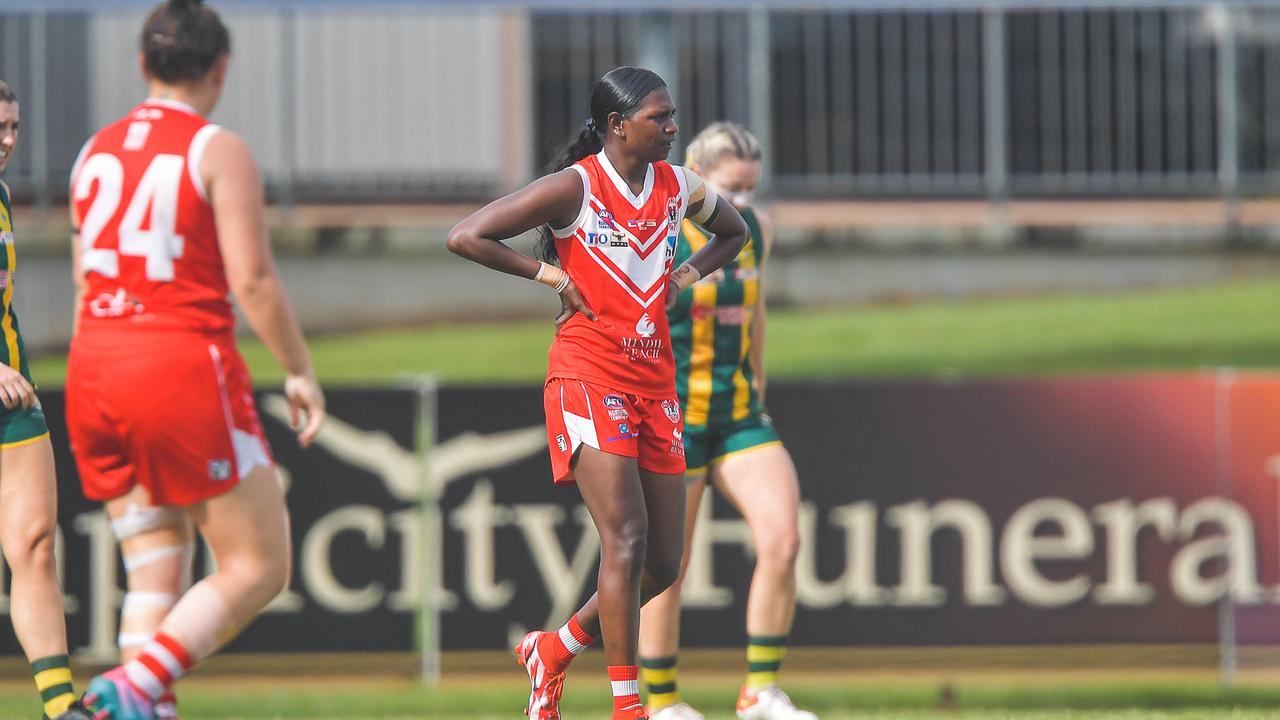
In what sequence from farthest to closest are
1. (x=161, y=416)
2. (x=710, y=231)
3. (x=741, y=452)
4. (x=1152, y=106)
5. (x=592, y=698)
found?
(x=1152, y=106), (x=592, y=698), (x=741, y=452), (x=710, y=231), (x=161, y=416)

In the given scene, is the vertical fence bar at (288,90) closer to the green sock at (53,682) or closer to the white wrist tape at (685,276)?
the white wrist tape at (685,276)

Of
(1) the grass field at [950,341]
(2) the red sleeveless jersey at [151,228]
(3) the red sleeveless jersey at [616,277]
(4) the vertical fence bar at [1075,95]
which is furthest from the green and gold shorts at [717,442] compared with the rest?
(4) the vertical fence bar at [1075,95]

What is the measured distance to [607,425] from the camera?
495 cm

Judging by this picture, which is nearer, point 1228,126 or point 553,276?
point 553,276

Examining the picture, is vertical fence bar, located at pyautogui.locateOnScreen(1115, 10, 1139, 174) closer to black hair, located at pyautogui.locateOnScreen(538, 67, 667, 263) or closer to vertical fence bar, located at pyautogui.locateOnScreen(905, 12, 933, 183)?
vertical fence bar, located at pyautogui.locateOnScreen(905, 12, 933, 183)

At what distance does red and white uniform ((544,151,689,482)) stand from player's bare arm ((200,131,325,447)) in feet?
2.98

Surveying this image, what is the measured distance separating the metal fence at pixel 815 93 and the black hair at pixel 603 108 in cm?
897

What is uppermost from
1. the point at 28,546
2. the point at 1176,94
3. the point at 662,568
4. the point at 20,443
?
the point at 1176,94

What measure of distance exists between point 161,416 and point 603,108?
158 centimetres

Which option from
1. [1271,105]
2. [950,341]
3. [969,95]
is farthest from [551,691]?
[1271,105]

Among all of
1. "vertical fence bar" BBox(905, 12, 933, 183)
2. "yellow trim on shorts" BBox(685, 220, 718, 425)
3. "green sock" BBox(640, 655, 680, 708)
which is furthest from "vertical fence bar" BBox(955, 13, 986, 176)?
"green sock" BBox(640, 655, 680, 708)

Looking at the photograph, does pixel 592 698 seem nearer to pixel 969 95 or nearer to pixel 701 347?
pixel 701 347

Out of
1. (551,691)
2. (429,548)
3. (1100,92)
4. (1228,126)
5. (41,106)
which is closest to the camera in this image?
(551,691)

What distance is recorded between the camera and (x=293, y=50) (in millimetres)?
14258
